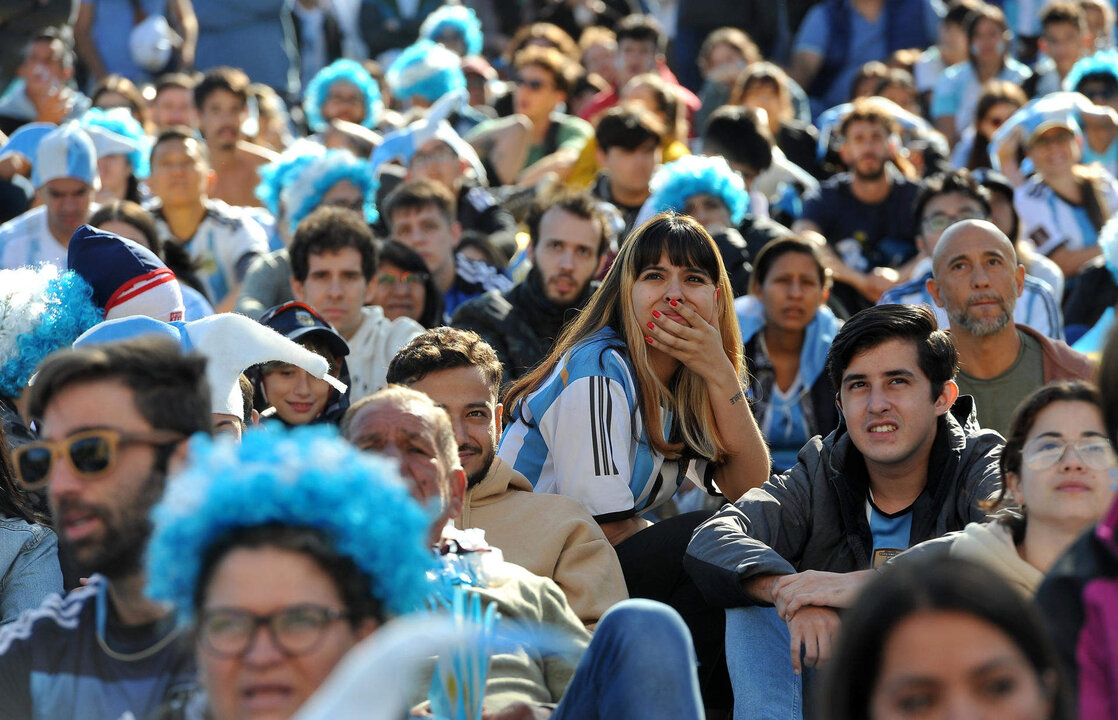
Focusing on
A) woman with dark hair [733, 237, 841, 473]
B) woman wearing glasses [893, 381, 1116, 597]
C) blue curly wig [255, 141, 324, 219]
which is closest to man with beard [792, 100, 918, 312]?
woman with dark hair [733, 237, 841, 473]

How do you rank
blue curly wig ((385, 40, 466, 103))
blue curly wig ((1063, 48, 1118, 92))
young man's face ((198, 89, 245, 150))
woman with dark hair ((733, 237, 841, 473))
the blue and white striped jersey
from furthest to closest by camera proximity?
1. blue curly wig ((385, 40, 466, 103))
2. blue curly wig ((1063, 48, 1118, 92))
3. young man's face ((198, 89, 245, 150))
4. woman with dark hair ((733, 237, 841, 473))
5. the blue and white striped jersey

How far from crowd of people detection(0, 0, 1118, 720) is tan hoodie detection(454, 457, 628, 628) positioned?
0.04 feet

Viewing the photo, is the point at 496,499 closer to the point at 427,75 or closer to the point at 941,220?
the point at 941,220

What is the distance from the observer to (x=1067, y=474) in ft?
11.2

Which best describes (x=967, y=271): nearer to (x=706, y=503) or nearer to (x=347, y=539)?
(x=706, y=503)

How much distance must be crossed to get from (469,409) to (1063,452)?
1699 mm

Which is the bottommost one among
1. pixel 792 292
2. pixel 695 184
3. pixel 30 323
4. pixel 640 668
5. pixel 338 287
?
pixel 640 668

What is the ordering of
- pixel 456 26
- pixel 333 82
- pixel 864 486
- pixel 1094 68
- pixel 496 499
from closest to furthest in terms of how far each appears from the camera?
pixel 496 499 → pixel 864 486 → pixel 1094 68 → pixel 333 82 → pixel 456 26

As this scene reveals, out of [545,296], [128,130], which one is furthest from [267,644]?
[128,130]

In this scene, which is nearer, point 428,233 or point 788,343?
point 788,343

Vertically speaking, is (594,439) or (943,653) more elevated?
(594,439)

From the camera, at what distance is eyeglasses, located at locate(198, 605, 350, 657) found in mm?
2361

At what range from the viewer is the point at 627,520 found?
15.4ft

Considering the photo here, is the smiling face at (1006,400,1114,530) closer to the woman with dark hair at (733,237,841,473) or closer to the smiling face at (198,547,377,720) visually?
the smiling face at (198,547,377,720)
